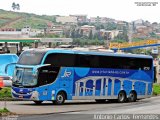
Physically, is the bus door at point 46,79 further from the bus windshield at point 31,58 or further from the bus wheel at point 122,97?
the bus wheel at point 122,97

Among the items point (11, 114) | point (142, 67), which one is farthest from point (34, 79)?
point (142, 67)

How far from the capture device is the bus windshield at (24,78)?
27.4 meters

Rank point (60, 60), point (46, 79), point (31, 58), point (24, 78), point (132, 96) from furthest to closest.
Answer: point (132, 96) < point (60, 60) < point (31, 58) < point (46, 79) < point (24, 78)

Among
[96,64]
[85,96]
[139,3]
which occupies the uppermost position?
[139,3]

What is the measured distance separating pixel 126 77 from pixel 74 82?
5420 mm

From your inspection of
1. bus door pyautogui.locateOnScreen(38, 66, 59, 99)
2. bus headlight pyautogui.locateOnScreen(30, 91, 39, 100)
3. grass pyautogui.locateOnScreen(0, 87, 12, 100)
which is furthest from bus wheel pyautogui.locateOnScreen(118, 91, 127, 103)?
bus headlight pyautogui.locateOnScreen(30, 91, 39, 100)

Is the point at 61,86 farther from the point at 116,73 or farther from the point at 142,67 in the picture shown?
the point at 142,67

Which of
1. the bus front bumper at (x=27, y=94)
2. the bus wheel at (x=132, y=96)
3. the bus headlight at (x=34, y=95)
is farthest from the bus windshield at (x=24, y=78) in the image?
the bus wheel at (x=132, y=96)

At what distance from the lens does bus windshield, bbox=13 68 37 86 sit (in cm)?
2744

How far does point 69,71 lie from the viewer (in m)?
29.1

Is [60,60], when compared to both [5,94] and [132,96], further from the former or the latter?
[132,96]

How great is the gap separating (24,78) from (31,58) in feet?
4.10

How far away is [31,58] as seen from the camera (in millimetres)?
28047

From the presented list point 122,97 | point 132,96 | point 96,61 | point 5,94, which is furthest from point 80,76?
point 5,94
